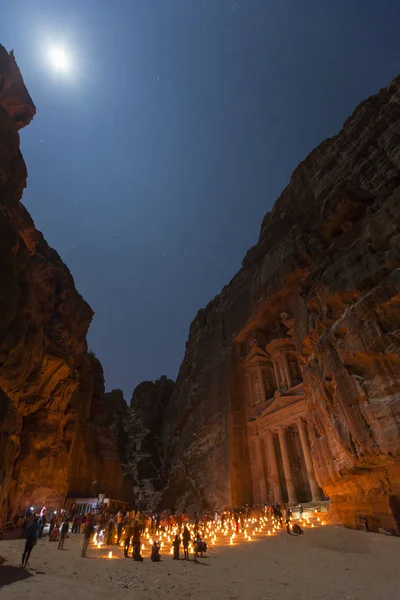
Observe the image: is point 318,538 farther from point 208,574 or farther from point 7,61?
point 7,61

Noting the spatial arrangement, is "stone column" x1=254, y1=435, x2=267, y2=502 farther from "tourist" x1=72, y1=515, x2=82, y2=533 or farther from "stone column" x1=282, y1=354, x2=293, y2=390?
"tourist" x1=72, y1=515, x2=82, y2=533

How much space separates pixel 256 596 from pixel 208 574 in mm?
3184

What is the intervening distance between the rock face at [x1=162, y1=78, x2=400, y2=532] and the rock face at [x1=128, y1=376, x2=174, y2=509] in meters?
10.8

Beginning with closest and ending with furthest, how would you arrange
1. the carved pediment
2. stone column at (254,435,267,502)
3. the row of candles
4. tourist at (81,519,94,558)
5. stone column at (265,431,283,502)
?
1. tourist at (81,519,94,558)
2. the row of candles
3. stone column at (265,431,283,502)
4. stone column at (254,435,267,502)
5. the carved pediment

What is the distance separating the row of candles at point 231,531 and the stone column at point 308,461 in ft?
23.0

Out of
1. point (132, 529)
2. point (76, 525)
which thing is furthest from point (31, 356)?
point (132, 529)

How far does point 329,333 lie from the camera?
53.6 feet

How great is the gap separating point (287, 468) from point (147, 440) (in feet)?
132

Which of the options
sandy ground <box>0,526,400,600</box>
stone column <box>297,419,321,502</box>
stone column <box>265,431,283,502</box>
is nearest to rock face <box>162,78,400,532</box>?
sandy ground <box>0,526,400,600</box>

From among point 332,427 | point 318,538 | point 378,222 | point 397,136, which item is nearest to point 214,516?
point 318,538

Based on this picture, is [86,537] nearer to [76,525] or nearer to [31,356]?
[76,525]

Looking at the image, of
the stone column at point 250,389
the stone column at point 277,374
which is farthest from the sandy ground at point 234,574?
the stone column at point 250,389

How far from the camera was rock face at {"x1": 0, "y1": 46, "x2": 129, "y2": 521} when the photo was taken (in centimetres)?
1941

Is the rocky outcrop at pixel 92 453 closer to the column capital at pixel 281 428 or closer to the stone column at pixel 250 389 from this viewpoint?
the stone column at pixel 250 389
